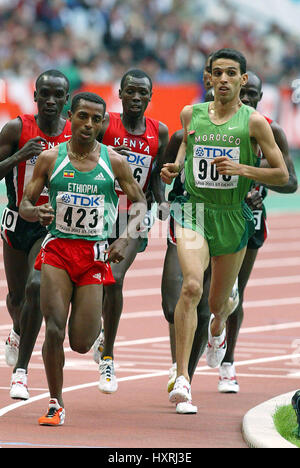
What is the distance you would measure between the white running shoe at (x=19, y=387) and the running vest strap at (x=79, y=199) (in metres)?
1.31

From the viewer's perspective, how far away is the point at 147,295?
55.1 ft

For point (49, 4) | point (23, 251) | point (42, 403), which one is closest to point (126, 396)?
point (42, 403)

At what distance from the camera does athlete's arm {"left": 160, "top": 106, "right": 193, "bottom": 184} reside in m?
8.93

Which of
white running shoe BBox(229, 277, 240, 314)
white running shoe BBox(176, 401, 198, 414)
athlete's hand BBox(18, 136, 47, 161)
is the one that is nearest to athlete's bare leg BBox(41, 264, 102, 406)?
white running shoe BBox(176, 401, 198, 414)

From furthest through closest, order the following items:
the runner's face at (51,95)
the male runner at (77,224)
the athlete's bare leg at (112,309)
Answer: the athlete's bare leg at (112,309) < the runner's face at (51,95) < the male runner at (77,224)

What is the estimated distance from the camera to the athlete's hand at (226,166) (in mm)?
8570

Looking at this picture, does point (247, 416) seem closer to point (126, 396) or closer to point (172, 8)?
point (126, 396)

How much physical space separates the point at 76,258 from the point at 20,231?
1509mm

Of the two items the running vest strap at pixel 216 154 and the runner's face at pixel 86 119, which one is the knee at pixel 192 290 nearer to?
the running vest strap at pixel 216 154

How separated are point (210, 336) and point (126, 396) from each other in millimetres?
933

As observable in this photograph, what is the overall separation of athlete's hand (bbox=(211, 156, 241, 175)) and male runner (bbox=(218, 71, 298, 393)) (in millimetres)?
912

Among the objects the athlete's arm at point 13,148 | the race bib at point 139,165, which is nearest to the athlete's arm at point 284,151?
the race bib at point 139,165

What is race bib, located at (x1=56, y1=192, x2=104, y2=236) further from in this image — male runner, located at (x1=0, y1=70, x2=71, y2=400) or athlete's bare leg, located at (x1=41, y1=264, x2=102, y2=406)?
male runner, located at (x1=0, y1=70, x2=71, y2=400)
